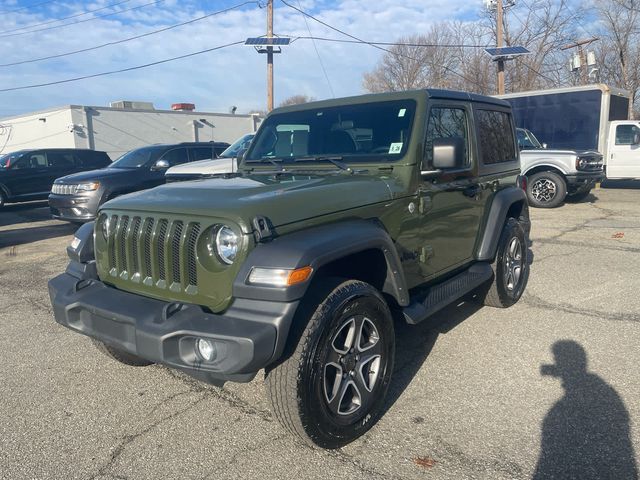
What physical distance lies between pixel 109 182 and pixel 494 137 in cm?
725

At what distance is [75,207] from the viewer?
9.30m

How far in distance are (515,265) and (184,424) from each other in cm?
358

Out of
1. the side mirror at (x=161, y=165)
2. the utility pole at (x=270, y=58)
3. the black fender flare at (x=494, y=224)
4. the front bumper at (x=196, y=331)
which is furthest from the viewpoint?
the utility pole at (x=270, y=58)

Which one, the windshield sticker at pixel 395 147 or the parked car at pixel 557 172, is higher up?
the windshield sticker at pixel 395 147

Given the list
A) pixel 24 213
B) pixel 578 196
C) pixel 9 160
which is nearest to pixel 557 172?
pixel 578 196

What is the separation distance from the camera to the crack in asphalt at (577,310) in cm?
472

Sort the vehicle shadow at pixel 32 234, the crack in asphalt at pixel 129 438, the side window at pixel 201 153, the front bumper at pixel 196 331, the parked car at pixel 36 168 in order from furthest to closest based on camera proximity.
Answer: the parked car at pixel 36 168, the side window at pixel 201 153, the vehicle shadow at pixel 32 234, the crack in asphalt at pixel 129 438, the front bumper at pixel 196 331

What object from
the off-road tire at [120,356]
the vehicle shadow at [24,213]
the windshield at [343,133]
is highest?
the windshield at [343,133]

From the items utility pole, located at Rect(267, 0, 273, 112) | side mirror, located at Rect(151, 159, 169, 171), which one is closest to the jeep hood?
side mirror, located at Rect(151, 159, 169, 171)

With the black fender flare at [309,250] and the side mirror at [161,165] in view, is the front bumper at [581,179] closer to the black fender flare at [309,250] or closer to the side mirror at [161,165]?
the side mirror at [161,165]

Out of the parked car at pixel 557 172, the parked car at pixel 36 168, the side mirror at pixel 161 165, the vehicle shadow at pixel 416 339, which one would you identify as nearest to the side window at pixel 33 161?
the parked car at pixel 36 168

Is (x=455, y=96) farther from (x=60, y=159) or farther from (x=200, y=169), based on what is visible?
(x=60, y=159)

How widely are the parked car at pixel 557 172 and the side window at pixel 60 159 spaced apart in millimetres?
12246

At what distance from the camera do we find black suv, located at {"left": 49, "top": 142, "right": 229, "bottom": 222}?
30.4 feet
